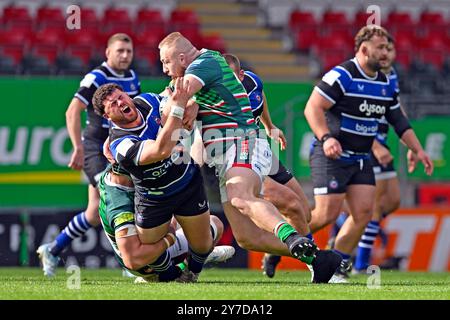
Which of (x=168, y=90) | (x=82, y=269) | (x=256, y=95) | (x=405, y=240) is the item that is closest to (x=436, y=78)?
(x=405, y=240)

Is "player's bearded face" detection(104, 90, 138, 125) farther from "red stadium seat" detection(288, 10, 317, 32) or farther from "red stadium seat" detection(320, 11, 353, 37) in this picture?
"red stadium seat" detection(320, 11, 353, 37)

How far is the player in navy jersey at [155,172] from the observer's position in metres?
8.10

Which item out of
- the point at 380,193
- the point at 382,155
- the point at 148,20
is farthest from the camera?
the point at 148,20

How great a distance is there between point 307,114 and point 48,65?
777cm

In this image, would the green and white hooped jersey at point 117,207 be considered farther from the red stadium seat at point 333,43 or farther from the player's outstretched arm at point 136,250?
the red stadium seat at point 333,43

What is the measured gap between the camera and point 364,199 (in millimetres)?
10297

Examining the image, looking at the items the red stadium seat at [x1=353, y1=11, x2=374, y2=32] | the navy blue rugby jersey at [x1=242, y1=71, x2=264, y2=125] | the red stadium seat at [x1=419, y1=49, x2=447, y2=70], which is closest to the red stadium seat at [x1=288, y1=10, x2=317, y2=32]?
the red stadium seat at [x1=353, y1=11, x2=374, y2=32]

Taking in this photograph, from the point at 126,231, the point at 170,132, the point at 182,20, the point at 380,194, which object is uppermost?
the point at 170,132

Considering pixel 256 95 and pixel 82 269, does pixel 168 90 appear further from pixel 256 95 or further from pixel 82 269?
pixel 82 269

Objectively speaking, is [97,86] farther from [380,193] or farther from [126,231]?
[380,193]

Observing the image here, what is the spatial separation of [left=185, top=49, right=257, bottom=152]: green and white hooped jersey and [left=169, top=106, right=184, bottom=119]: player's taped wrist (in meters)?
0.63

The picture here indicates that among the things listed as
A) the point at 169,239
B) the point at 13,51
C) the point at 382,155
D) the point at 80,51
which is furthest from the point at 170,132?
the point at 80,51

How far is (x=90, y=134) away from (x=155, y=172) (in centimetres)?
314

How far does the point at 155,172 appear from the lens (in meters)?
8.34
